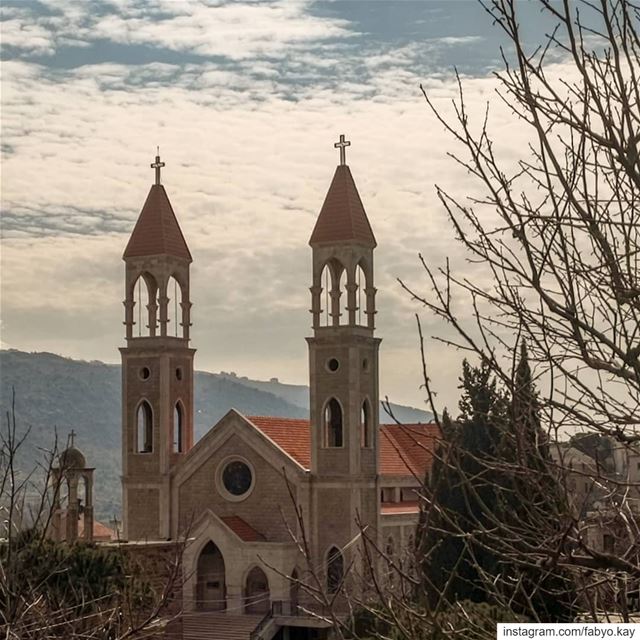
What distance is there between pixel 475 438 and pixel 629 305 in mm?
19770

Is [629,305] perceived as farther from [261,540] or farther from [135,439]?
[135,439]

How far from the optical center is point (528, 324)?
550 centimetres

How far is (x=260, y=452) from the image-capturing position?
36.9m

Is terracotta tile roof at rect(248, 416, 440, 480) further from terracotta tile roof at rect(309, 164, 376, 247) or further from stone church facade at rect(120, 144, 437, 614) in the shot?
terracotta tile roof at rect(309, 164, 376, 247)

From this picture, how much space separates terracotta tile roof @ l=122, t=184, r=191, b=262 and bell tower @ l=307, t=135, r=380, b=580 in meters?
5.66

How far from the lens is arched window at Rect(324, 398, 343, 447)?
3650cm

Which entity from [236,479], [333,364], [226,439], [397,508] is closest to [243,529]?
[236,479]

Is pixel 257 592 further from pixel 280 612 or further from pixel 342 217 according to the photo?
pixel 342 217

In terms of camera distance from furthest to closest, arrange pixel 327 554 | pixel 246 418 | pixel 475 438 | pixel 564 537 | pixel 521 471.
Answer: pixel 246 418
pixel 327 554
pixel 475 438
pixel 521 471
pixel 564 537

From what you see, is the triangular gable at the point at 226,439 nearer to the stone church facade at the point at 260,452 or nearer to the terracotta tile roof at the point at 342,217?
the stone church facade at the point at 260,452

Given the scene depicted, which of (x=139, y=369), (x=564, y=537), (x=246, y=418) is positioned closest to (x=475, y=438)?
(x=246, y=418)

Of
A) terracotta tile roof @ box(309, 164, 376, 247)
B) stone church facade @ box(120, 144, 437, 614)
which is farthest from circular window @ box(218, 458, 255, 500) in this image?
terracotta tile roof @ box(309, 164, 376, 247)

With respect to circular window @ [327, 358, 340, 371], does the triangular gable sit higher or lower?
lower

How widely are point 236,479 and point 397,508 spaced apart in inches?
212
